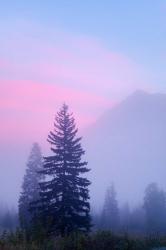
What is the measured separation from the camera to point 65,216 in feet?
105

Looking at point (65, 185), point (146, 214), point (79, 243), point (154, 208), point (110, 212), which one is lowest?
point (79, 243)

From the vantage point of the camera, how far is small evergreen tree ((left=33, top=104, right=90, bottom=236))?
1266 inches

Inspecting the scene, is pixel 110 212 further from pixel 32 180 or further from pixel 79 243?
pixel 79 243

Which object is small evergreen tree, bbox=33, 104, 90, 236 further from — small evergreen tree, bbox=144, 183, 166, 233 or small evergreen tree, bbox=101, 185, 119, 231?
small evergreen tree, bbox=101, 185, 119, 231

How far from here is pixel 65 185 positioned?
32.9m

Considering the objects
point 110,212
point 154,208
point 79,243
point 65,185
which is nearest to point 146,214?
point 154,208

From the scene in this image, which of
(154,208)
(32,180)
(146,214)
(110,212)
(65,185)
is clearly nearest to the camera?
(65,185)

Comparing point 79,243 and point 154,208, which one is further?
point 154,208

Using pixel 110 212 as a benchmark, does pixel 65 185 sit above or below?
below

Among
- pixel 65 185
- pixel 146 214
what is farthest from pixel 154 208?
pixel 65 185

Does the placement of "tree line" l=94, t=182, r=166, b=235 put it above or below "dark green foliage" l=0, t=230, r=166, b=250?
above

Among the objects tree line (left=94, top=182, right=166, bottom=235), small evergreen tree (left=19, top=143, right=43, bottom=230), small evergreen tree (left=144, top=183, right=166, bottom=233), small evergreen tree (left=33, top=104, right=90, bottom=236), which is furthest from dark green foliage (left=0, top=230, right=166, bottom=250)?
small evergreen tree (left=144, top=183, right=166, bottom=233)

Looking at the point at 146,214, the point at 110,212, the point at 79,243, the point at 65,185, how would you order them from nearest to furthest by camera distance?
the point at 79,243 < the point at 65,185 < the point at 146,214 < the point at 110,212

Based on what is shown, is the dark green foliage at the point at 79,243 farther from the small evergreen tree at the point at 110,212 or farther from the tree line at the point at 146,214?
the small evergreen tree at the point at 110,212
